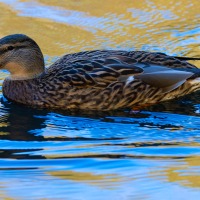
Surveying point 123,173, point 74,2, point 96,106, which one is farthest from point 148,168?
point 74,2

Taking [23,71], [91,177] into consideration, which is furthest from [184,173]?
[23,71]

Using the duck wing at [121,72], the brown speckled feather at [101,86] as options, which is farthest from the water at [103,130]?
the duck wing at [121,72]

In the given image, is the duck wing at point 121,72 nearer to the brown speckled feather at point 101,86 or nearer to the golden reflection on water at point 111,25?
the brown speckled feather at point 101,86

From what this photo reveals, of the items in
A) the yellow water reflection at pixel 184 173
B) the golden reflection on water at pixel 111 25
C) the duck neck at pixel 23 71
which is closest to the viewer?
the yellow water reflection at pixel 184 173

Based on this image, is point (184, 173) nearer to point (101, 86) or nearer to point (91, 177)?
point (91, 177)

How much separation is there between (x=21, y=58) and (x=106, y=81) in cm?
117

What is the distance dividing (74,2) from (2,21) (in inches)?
53.9

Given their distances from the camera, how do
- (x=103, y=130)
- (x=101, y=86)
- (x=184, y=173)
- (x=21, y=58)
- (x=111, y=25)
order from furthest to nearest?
(x=111, y=25) → (x=21, y=58) → (x=101, y=86) → (x=103, y=130) → (x=184, y=173)

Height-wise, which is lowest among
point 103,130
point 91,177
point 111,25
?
point 91,177

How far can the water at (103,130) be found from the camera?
5.87 metres

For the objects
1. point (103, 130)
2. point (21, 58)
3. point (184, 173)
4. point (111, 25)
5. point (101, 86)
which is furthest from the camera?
point (111, 25)

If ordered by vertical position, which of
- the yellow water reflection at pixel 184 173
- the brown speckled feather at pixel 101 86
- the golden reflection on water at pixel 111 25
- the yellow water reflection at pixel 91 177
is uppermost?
the golden reflection on water at pixel 111 25

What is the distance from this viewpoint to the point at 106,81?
8.61m

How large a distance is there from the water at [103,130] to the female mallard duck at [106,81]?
16cm
